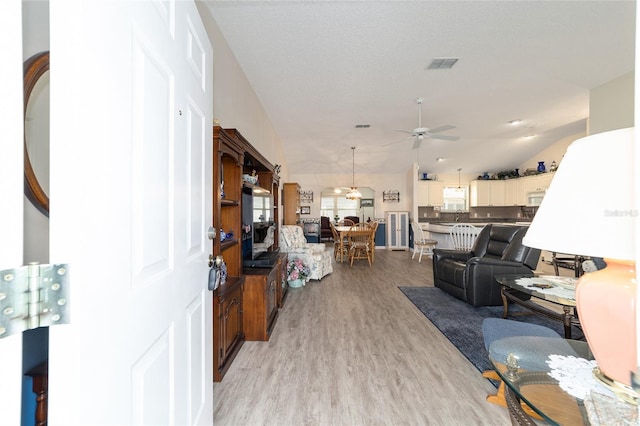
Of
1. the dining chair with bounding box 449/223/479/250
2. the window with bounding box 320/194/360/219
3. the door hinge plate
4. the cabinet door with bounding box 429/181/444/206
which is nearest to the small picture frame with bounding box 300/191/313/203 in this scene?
the window with bounding box 320/194/360/219

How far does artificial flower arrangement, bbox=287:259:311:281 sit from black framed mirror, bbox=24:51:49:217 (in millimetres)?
3498

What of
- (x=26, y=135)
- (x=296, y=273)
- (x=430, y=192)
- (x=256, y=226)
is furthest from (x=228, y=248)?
(x=430, y=192)

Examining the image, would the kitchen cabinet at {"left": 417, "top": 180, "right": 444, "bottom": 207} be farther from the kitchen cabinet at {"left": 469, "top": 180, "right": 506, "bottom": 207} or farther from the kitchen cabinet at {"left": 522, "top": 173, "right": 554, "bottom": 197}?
the kitchen cabinet at {"left": 522, "top": 173, "right": 554, "bottom": 197}

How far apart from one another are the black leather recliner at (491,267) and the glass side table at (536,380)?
6.28ft

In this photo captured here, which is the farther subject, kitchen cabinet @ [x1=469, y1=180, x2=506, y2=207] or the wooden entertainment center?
kitchen cabinet @ [x1=469, y1=180, x2=506, y2=207]

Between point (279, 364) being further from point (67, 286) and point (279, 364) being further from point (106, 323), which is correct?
point (67, 286)

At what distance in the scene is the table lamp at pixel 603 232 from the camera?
616 millimetres

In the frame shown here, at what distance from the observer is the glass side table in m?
0.80

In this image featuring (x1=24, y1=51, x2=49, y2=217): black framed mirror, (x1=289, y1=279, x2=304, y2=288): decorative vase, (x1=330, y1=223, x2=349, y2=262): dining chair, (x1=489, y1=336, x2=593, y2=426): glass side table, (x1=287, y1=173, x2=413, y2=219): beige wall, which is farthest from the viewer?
(x1=287, y1=173, x2=413, y2=219): beige wall

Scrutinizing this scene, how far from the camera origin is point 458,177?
8.53 meters

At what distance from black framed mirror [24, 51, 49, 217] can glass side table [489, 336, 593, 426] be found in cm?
151

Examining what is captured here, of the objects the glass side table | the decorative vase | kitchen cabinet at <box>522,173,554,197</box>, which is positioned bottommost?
the decorative vase

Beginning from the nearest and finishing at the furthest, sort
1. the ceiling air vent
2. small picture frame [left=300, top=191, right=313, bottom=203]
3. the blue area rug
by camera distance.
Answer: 1. the blue area rug
2. the ceiling air vent
3. small picture frame [left=300, top=191, right=313, bottom=203]

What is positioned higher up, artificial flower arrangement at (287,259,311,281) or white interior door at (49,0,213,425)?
white interior door at (49,0,213,425)
